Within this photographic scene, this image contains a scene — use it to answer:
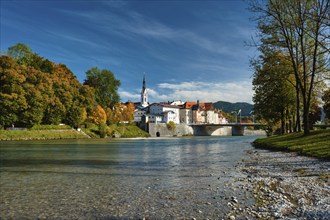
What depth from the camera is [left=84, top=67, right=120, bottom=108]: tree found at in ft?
391

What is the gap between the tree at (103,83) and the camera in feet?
391

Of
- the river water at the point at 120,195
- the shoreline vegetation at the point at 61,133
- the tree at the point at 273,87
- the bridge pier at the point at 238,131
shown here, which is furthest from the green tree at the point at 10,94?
the bridge pier at the point at 238,131

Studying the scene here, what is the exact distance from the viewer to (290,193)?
995 centimetres

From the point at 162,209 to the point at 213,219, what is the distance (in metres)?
1.73

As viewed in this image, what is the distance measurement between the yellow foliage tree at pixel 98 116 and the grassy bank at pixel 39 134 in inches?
535

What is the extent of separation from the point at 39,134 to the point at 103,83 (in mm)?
51525

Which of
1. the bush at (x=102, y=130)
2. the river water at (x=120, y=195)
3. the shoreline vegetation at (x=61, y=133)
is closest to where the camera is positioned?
the river water at (x=120, y=195)

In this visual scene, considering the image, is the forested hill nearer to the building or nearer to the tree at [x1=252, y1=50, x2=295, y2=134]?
the tree at [x1=252, y1=50, x2=295, y2=134]

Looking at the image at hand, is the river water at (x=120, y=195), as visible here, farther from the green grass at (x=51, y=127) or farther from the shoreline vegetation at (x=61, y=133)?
the green grass at (x=51, y=127)

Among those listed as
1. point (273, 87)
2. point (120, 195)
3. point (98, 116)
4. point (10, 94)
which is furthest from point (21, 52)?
point (120, 195)

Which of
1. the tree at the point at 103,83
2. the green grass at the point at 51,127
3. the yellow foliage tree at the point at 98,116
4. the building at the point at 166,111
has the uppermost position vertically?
the tree at the point at 103,83

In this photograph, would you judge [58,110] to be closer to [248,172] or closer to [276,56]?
[276,56]

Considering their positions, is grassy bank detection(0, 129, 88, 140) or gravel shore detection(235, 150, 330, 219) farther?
grassy bank detection(0, 129, 88, 140)

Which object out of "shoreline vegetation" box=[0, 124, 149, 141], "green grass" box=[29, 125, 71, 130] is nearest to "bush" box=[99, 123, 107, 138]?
"shoreline vegetation" box=[0, 124, 149, 141]
